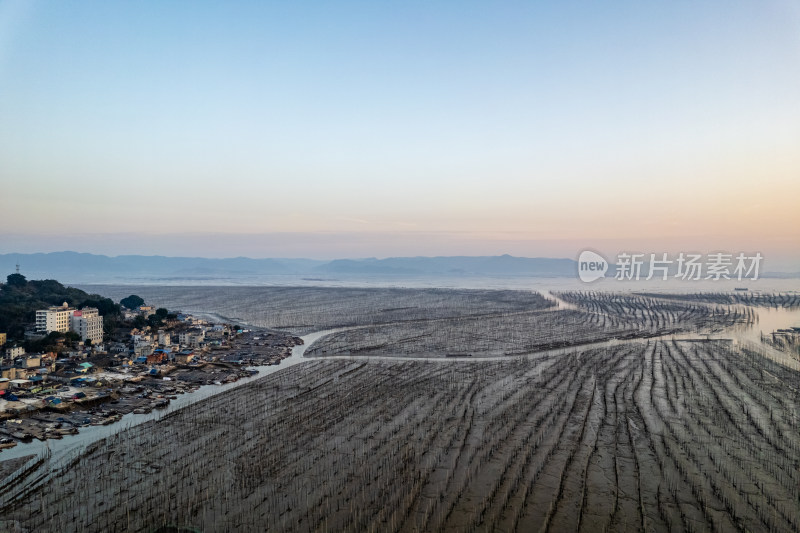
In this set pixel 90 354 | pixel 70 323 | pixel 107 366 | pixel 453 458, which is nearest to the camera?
pixel 453 458

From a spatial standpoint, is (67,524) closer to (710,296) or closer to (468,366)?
(468,366)

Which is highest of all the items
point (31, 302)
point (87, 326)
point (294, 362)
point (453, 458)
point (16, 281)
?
point (16, 281)

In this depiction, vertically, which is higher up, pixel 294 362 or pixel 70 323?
pixel 70 323

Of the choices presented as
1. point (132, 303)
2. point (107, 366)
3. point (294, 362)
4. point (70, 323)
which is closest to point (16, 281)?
point (132, 303)

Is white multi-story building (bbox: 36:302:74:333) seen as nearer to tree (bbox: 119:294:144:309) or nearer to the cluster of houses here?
the cluster of houses

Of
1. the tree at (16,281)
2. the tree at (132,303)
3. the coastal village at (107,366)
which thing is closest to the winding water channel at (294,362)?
the coastal village at (107,366)

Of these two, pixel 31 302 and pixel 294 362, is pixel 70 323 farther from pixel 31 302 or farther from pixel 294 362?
pixel 294 362

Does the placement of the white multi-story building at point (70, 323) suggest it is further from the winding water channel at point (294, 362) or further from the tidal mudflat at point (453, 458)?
the tidal mudflat at point (453, 458)

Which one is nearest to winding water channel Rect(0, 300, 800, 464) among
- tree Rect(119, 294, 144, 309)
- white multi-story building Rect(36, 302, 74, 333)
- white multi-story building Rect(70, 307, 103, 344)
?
white multi-story building Rect(70, 307, 103, 344)
